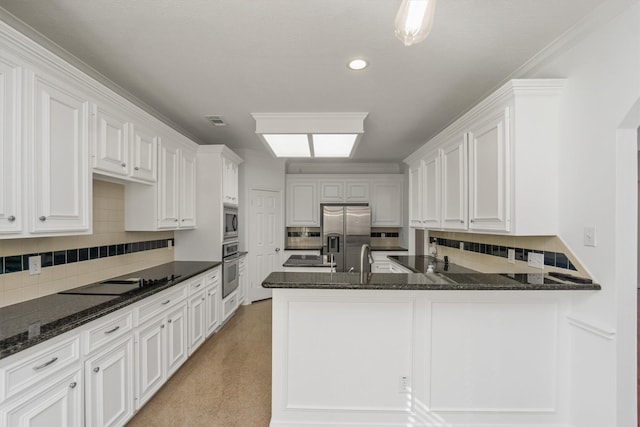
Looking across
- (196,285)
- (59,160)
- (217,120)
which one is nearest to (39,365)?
(59,160)

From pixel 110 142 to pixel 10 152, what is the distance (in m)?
0.75

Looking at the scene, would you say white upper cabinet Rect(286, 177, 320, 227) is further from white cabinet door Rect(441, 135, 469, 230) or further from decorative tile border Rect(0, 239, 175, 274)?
white cabinet door Rect(441, 135, 469, 230)

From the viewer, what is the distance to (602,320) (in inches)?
70.3

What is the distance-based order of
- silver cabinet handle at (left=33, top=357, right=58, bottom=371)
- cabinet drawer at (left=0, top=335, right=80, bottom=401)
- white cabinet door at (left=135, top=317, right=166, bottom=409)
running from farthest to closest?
white cabinet door at (left=135, top=317, right=166, bottom=409), silver cabinet handle at (left=33, top=357, right=58, bottom=371), cabinet drawer at (left=0, top=335, right=80, bottom=401)

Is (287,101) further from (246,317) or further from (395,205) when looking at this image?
(395,205)

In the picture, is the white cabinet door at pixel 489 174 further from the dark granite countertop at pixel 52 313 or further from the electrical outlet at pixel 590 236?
the dark granite countertop at pixel 52 313

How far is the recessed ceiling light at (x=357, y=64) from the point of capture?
2.28 m

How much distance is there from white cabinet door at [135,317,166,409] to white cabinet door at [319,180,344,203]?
388 cm

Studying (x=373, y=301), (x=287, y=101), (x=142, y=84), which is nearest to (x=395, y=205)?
(x=287, y=101)

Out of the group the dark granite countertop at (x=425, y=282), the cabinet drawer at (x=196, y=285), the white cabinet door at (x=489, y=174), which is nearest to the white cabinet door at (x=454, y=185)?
the white cabinet door at (x=489, y=174)

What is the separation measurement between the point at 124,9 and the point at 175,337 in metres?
2.47

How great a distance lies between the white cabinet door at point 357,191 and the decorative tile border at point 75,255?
342cm

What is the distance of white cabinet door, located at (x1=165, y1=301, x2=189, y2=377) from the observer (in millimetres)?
2639

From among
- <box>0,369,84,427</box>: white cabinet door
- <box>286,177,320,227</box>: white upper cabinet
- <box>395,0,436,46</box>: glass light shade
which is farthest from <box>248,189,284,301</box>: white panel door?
<box>395,0,436,46</box>: glass light shade
